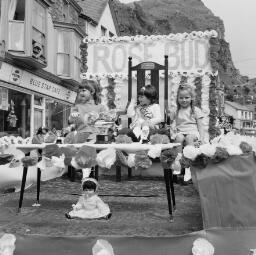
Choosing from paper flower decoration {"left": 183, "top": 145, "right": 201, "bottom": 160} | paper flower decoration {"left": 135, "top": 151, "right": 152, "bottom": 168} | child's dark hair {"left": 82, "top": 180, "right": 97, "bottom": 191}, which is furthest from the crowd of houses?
paper flower decoration {"left": 183, "top": 145, "right": 201, "bottom": 160}

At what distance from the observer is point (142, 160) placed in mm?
3043

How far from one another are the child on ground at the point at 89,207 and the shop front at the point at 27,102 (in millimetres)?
10269

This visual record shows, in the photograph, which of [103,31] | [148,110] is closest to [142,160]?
[148,110]

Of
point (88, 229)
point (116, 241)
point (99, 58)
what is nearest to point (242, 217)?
Answer: point (116, 241)

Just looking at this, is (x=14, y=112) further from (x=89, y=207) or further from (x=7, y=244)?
(x=7, y=244)

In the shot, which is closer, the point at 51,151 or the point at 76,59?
the point at 51,151

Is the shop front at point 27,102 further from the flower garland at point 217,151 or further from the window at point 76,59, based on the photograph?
the flower garland at point 217,151

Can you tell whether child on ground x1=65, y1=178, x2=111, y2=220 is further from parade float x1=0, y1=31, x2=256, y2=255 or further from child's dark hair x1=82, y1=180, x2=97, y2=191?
parade float x1=0, y1=31, x2=256, y2=255

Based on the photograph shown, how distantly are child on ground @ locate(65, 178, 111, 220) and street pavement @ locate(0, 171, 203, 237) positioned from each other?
0.06 metres

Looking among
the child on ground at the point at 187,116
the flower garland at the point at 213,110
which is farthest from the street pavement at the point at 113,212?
the flower garland at the point at 213,110

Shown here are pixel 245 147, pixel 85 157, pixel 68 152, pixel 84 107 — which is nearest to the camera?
pixel 245 147

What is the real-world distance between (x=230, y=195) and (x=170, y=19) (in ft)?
291

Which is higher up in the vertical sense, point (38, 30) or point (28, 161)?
point (38, 30)

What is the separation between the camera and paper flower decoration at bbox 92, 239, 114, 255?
7.66 feet
